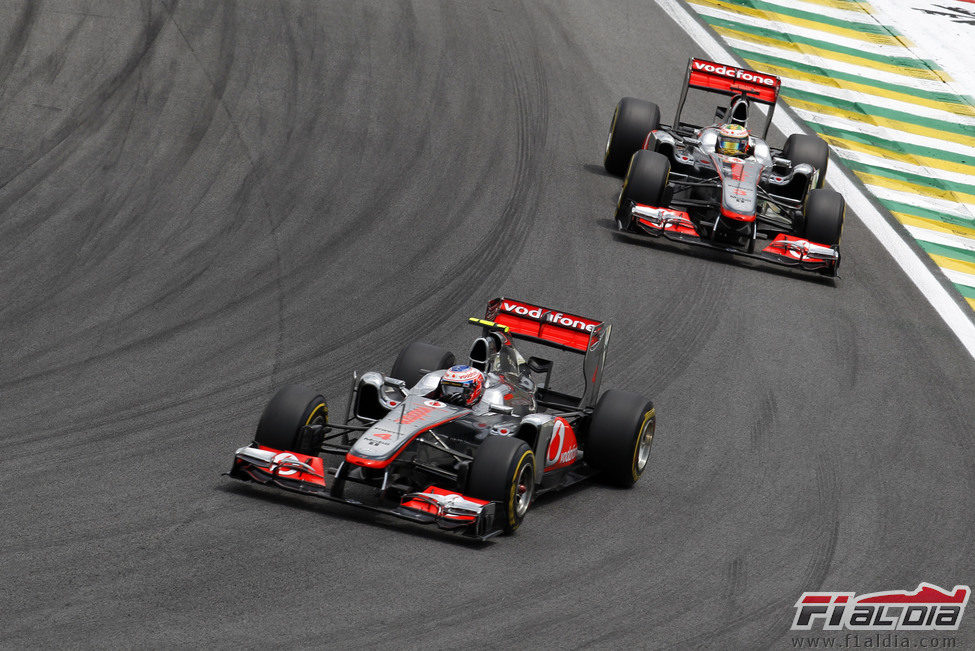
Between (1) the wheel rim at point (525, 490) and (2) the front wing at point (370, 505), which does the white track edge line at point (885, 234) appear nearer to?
(1) the wheel rim at point (525, 490)

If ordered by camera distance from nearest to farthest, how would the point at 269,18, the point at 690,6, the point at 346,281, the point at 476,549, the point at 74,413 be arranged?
the point at 476,549 → the point at 74,413 → the point at 346,281 → the point at 269,18 → the point at 690,6

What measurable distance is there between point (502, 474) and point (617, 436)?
1.82m

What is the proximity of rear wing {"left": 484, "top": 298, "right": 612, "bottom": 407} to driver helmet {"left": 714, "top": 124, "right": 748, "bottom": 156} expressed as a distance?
26.2 feet

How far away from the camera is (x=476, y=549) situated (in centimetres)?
973

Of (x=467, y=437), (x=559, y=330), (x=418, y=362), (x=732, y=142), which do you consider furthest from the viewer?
(x=732, y=142)

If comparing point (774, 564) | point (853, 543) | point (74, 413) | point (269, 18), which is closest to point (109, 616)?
point (74, 413)

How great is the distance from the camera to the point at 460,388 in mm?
10805

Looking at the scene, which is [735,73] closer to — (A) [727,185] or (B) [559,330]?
(A) [727,185]

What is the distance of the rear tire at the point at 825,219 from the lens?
60.7ft

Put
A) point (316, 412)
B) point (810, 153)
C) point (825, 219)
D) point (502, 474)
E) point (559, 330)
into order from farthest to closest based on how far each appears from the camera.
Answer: point (810, 153) → point (825, 219) → point (559, 330) → point (316, 412) → point (502, 474)

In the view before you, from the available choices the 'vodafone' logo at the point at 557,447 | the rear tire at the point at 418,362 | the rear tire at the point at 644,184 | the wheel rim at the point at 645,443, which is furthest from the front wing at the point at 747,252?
the 'vodafone' logo at the point at 557,447

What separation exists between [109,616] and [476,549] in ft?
9.11

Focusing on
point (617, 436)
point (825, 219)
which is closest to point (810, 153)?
point (825, 219)

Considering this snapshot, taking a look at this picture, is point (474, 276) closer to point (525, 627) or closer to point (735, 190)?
point (735, 190)
